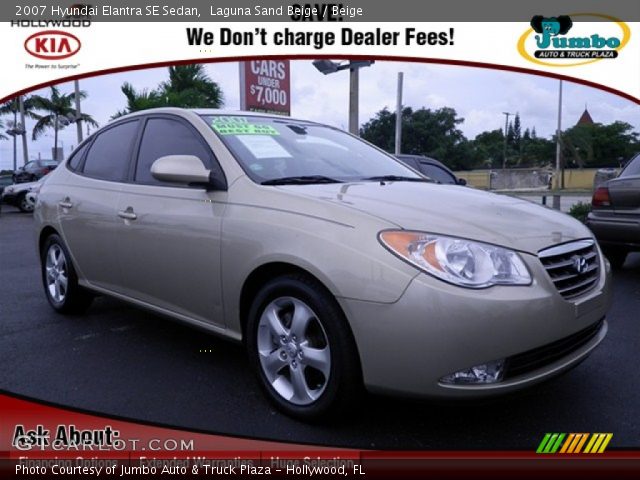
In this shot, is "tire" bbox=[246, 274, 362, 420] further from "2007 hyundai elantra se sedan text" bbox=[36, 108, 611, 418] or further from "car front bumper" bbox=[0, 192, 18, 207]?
"car front bumper" bbox=[0, 192, 18, 207]

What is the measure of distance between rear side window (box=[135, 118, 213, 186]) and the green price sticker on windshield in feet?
0.46

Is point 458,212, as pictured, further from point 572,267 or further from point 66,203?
point 66,203

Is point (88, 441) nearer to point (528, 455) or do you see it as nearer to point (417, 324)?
point (417, 324)

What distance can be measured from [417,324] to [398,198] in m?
0.78

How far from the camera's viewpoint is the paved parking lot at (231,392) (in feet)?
8.22

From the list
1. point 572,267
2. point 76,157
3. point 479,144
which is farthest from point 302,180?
point 479,144

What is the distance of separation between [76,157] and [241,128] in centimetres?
189

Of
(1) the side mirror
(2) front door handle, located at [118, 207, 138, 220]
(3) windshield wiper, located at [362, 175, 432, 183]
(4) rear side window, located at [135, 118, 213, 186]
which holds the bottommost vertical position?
(2) front door handle, located at [118, 207, 138, 220]

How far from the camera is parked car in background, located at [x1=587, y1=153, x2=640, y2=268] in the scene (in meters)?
5.50

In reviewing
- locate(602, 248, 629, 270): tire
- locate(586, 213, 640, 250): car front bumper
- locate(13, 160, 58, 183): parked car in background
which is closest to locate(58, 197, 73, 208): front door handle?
locate(586, 213, 640, 250): car front bumper

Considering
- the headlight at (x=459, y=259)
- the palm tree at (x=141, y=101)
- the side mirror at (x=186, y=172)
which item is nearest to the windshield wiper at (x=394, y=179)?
the side mirror at (x=186, y=172)

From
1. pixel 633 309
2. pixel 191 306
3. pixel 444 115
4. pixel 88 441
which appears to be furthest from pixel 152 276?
pixel 444 115

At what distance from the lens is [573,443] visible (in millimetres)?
2344

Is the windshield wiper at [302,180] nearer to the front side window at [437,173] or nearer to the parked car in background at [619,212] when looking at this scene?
the parked car in background at [619,212]
